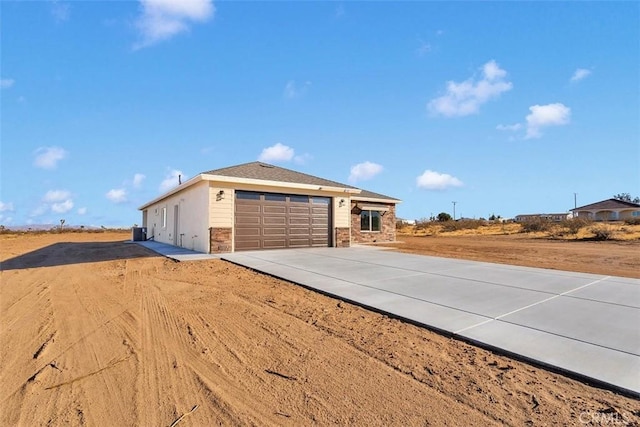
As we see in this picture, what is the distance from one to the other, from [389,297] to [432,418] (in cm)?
309

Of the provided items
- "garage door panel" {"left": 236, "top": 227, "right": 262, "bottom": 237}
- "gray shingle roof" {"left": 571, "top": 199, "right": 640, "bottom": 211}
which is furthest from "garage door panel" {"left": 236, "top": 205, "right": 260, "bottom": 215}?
"gray shingle roof" {"left": 571, "top": 199, "right": 640, "bottom": 211}

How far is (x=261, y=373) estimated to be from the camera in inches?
114

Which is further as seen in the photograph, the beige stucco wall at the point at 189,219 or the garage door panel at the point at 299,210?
the garage door panel at the point at 299,210

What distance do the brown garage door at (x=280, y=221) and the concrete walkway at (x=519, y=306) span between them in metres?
4.59

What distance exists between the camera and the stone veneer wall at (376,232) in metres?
18.5

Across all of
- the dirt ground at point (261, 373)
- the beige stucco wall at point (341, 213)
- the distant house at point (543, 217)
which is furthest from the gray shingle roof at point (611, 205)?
the dirt ground at point (261, 373)

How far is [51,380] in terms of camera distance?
279cm

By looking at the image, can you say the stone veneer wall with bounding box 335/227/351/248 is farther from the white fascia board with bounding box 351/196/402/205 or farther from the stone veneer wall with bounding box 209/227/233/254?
the stone veneer wall with bounding box 209/227/233/254

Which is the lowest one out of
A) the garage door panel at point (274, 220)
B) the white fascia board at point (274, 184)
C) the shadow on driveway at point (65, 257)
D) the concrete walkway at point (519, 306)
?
the concrete walkway at point (519, 306)

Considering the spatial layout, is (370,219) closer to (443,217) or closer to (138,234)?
(138,234)

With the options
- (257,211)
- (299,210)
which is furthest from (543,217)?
(257,211)

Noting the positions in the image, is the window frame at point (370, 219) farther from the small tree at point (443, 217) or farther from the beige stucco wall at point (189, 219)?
the small tree at point (443, 217)

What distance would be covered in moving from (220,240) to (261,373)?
383 inches

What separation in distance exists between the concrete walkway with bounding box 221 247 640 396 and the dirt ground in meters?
0.25
